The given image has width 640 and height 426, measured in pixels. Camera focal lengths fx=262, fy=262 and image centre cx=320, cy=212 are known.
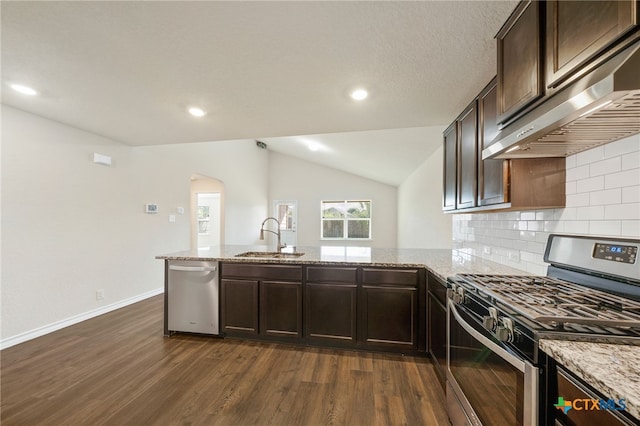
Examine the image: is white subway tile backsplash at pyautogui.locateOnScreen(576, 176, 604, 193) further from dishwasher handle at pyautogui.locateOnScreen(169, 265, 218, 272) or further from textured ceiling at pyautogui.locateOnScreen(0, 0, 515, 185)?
dishwasher handle at pyautogui.locateOnScreen(169, 265, 218, 272)

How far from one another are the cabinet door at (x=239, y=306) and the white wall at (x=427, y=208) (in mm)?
2594

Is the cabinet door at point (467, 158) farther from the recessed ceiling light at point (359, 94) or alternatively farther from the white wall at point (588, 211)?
the recessed ceiling light at point (359, 94)

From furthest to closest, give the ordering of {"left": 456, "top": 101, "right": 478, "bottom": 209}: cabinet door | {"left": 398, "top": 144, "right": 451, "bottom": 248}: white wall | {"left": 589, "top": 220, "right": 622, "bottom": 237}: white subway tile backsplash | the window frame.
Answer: the window frame → {"left": 398, "top": 144, "right": 451, "bottom": 248}: white wall → {"left": 456, "top": 101, "right": 478, "bottom": 209}: cabinet door → {"left": 589, "top": 220, "right": 622, "bottom": 237}: white subway tile backsplash

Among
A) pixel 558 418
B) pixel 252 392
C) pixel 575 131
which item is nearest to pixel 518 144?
pixel 575 131

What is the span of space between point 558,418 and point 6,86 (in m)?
3.85

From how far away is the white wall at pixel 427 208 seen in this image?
3.76 meters

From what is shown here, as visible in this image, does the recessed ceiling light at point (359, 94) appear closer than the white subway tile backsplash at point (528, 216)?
No

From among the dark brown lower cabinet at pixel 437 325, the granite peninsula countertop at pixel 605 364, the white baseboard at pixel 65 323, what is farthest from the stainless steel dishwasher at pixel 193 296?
the granite peninsula countertop at pixel 605 364

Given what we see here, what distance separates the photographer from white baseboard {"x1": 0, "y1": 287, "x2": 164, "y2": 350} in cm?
253

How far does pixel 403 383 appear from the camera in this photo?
1.96m

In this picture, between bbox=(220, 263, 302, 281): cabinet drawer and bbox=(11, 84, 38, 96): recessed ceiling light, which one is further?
bbox=(220, 263, 302, 281): cabinet drawer

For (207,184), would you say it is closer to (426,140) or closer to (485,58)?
(426,140)

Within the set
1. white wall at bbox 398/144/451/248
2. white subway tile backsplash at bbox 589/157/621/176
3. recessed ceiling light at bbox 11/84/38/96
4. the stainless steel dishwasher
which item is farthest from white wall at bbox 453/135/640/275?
recessed ceiling light at bbox 11/84/38/96

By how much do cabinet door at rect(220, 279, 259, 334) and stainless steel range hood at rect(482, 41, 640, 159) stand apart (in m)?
2.27
